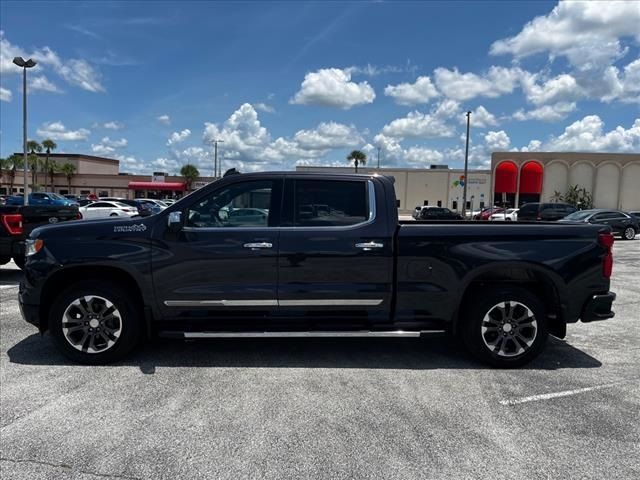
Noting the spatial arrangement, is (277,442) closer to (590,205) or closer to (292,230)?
(292,230)

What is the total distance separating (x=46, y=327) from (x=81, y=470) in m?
2.29

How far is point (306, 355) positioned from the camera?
5.04 m

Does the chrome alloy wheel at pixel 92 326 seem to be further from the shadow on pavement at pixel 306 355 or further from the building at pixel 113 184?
the building at pixel 113 184

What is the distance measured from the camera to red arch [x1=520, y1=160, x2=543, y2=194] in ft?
178

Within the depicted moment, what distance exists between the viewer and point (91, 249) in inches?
179

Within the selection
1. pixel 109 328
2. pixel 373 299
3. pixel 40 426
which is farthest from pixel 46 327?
pixel 373 299

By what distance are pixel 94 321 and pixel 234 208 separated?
1.75m

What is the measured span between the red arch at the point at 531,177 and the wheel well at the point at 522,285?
54.4m

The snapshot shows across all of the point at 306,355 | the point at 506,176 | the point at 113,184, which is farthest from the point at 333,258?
the point at 113,184

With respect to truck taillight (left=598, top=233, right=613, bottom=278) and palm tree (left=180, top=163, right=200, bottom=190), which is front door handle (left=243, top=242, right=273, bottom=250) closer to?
truck taillight (left=598, top=233, right=613, bottom=278)

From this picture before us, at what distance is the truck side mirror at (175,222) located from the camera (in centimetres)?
453

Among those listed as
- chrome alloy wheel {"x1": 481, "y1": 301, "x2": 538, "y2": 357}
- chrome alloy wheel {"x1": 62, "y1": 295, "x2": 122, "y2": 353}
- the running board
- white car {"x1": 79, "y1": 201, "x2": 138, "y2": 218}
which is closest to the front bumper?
chrome alloy wheel {"x1": 481, "y1": 301, "x2": 538, "y2": 357}

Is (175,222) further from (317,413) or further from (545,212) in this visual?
(545,212)

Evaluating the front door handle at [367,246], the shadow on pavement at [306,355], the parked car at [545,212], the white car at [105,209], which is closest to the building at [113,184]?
the white car at [105,209]
